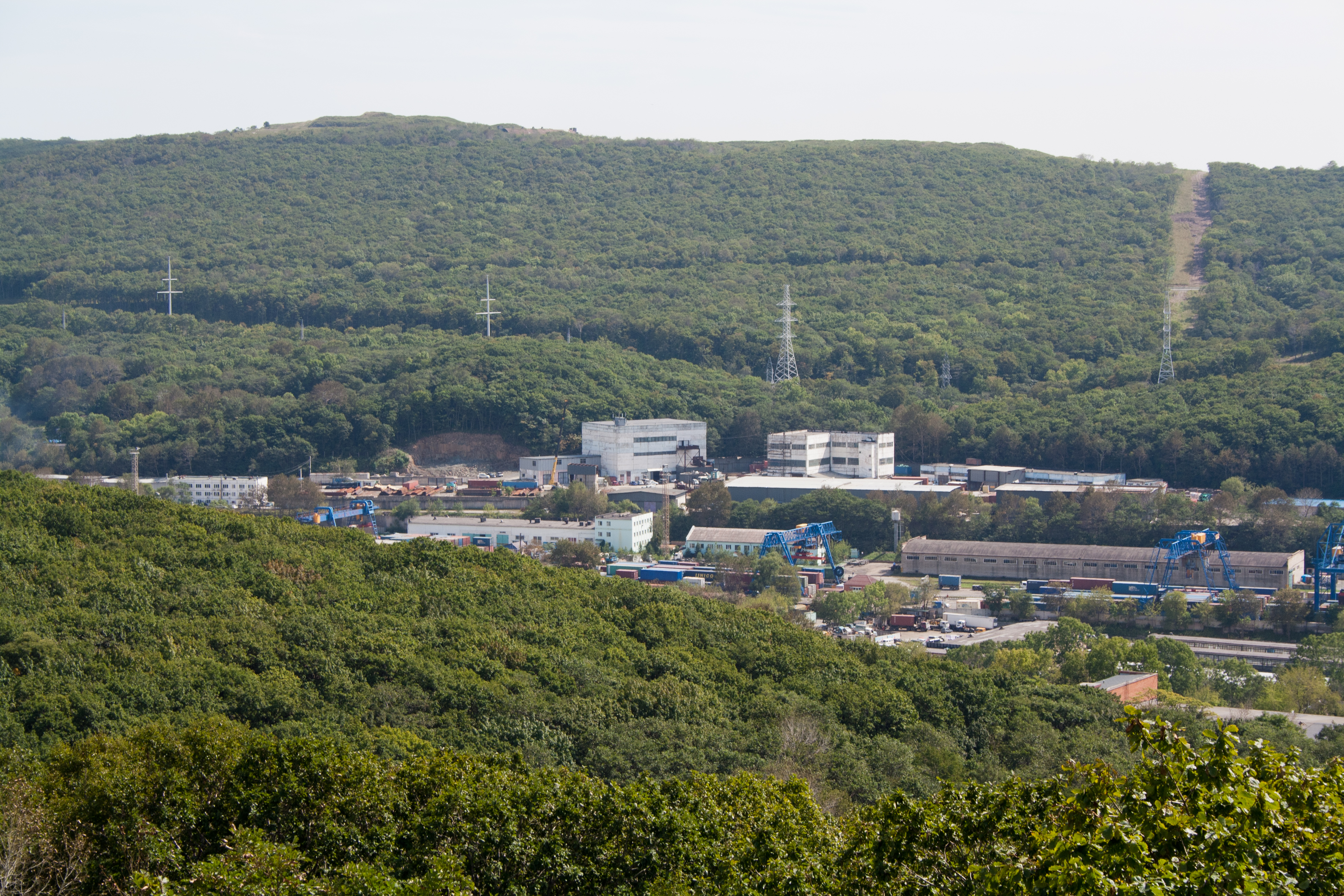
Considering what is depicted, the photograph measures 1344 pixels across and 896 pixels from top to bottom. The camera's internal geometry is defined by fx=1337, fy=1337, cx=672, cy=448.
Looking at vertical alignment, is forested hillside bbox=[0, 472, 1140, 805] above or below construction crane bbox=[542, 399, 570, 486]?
below

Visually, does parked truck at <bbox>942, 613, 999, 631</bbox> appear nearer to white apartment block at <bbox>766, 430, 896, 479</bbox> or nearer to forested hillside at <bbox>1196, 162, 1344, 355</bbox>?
white apartment block at <bbox>766, 430, 896, 479</bbox>

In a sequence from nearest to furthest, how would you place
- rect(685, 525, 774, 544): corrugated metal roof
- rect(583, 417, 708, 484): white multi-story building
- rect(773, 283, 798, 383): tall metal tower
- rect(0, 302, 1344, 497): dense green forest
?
rect(685, 525, 774, 544): corrugated metal roof → rect(0, 302, 1344, 497): dense green forest → rect(583, 417, 708, 484): white multi-story building → rect(773, 283, 798, 383): tall metal tower

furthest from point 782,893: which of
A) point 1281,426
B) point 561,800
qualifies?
point 1281,426

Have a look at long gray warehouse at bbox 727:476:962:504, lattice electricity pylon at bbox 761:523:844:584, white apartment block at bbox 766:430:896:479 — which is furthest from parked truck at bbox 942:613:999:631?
white apartment block at bbox 766:430:896:479

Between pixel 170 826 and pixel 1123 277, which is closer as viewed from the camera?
pixel 170 826

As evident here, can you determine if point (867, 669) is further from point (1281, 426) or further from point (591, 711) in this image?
point (1281, 426)

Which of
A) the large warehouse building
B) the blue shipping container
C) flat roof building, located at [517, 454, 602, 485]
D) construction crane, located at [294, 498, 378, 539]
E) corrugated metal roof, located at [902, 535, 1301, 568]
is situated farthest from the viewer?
flat roof building, located at [517, 454, 602, 485]
